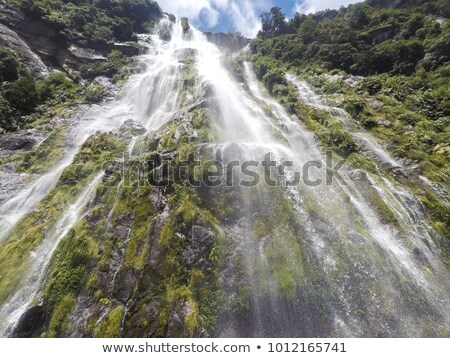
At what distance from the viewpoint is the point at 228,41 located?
55.5 m

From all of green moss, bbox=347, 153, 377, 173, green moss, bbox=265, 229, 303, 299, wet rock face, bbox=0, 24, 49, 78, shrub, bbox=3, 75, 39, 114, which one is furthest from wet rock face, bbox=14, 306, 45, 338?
wet rock face, bbox=0, 24, 49, 78

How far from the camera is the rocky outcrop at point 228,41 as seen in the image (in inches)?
2141

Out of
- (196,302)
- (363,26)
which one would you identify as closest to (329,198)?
(196,302)

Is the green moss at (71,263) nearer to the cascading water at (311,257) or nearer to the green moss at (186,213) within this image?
the cascading water at (311,257)

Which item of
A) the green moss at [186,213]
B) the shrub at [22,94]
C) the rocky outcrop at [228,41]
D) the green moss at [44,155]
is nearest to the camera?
the green moss at [186,213]

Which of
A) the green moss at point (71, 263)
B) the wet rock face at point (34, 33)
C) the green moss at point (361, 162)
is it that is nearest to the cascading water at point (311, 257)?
the green moss at point (71, 263)

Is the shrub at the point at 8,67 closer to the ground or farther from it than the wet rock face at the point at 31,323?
closer to the ground

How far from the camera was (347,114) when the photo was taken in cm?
2166

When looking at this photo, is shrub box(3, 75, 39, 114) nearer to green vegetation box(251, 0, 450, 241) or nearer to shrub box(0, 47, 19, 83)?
shrub box(0, 47, 19, 83)

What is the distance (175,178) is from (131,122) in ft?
36.8

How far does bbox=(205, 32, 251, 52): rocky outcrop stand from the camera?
5438 cm

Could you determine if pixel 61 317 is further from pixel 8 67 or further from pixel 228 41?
pixel 228 41

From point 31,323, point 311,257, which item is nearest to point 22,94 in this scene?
point 31,323

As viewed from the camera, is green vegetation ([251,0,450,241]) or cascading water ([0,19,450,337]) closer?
cascading water ([0,19,450,337])
